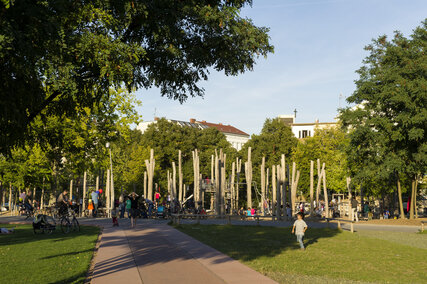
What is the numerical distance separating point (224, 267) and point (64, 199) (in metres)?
11.6

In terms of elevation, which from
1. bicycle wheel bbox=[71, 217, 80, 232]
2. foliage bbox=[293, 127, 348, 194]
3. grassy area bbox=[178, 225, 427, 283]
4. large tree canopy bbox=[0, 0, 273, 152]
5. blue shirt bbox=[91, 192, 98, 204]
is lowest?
grassy area bbox=[178, 225, 427, 283]

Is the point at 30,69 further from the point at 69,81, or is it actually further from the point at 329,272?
the point at 329,272

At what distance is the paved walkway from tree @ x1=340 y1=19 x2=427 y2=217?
71.6 feet

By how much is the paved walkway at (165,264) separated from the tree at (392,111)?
21.8 meters

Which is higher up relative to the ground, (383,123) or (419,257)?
(383,123)

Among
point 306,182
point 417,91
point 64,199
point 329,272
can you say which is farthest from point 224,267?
point 306,182

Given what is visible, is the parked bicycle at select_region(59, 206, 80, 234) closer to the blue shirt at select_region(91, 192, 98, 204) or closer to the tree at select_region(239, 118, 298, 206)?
the blue shirt at select_region(91, 192, 98, 204)

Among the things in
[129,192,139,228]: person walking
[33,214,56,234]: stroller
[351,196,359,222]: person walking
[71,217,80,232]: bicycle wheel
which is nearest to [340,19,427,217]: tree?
[351,196,359,222]: person walking

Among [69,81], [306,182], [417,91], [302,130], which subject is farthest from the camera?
[302,130]

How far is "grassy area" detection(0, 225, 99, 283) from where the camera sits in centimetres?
Result: 962

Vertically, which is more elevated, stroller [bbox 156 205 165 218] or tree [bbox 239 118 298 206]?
tree [bbox 239 118 298 206]

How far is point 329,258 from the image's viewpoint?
1359 centimetres

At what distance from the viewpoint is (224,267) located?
1116 centimetres

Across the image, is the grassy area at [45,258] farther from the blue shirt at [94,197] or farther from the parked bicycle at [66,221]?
the blue shirt at [94,197]
